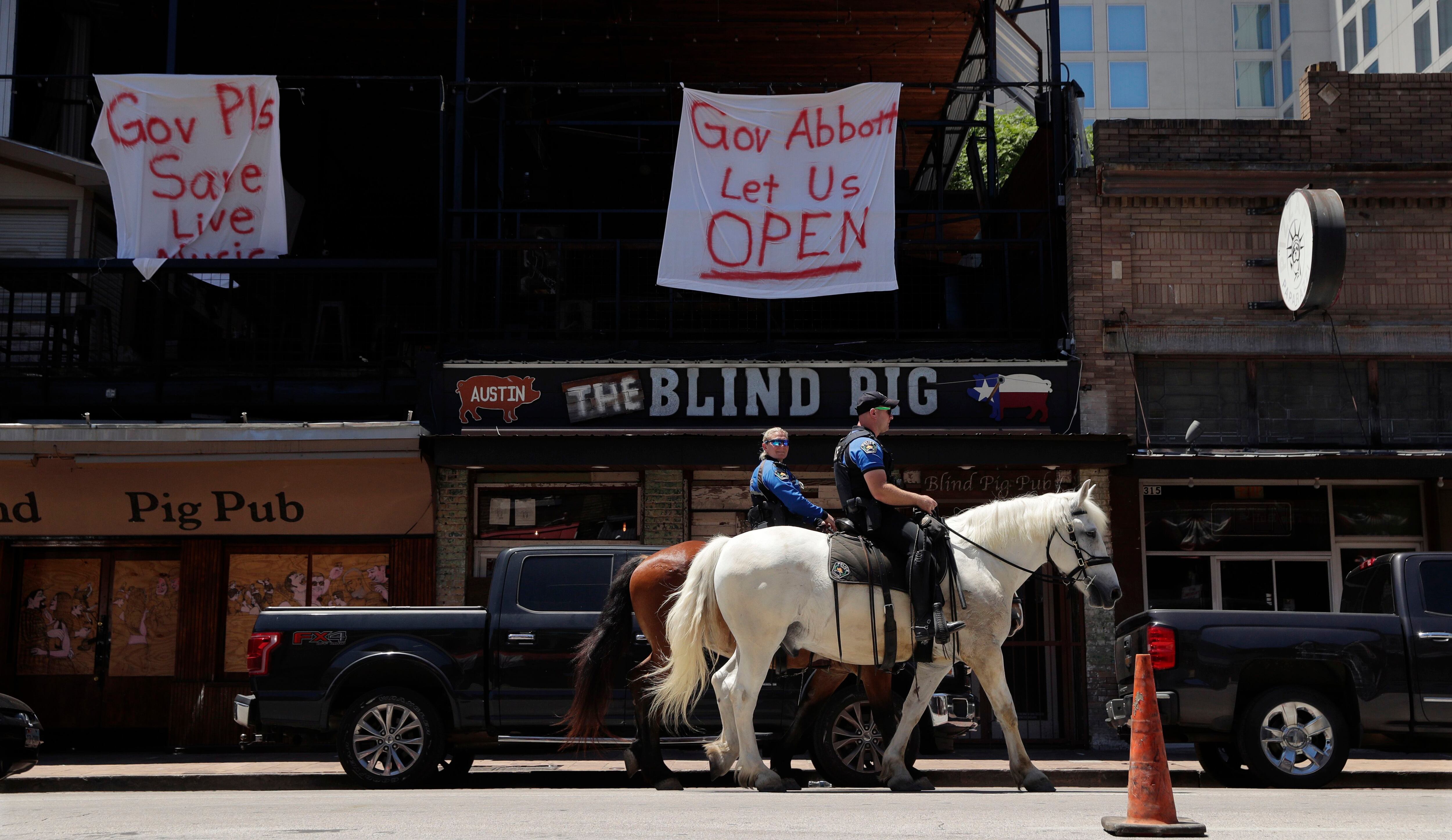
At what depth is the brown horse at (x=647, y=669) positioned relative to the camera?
31.0ft

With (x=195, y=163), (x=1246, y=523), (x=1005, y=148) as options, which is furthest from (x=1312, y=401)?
(x=1005, y=148)

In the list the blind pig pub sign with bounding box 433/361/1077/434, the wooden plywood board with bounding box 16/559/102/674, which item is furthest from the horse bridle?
the wooden plywood board with bounding box 16/559/102/674

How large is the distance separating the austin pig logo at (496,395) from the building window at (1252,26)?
154 ft

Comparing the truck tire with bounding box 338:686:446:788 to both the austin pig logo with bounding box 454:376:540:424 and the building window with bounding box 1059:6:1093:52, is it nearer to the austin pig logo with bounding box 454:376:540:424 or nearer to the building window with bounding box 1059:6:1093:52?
the austin pig logo with bounding box 454:376:540:424

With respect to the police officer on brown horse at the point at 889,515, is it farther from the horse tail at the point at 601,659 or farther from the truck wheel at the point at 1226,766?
the truck wheel at the point at 1226,766

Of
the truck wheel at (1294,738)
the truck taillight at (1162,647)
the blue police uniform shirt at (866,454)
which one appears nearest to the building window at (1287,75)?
the truck wheel at (1294,738)

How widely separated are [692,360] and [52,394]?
8335mm

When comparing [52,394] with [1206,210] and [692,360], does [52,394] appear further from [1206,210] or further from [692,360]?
[1206,210]

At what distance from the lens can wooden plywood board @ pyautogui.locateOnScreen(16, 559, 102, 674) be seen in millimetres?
16219

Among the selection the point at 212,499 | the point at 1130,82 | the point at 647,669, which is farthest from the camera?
the point at 1130,82

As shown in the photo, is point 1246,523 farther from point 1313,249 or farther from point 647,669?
point 647,669

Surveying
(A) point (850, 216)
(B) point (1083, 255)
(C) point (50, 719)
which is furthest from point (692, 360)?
(C) point (50, 719)

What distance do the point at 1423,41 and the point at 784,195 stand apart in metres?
37.6

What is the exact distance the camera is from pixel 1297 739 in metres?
10.2
